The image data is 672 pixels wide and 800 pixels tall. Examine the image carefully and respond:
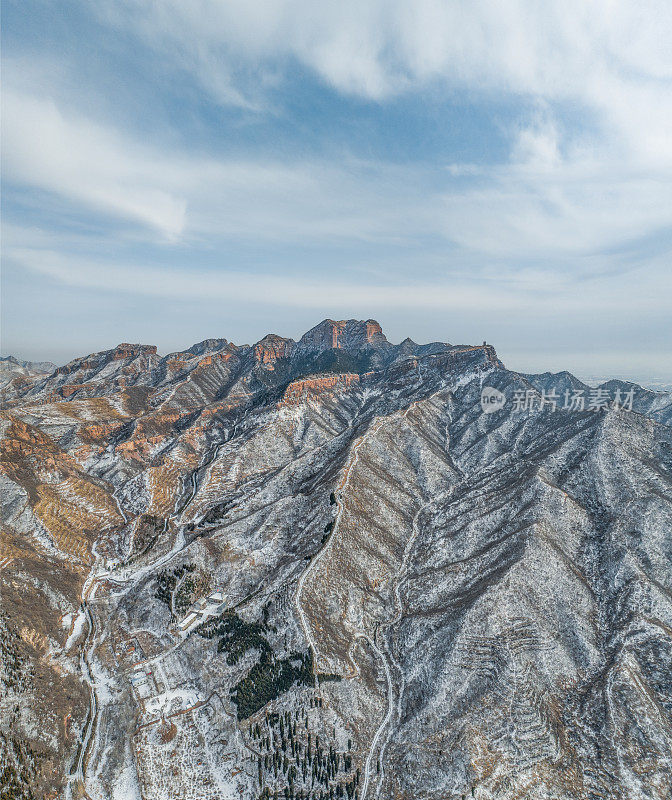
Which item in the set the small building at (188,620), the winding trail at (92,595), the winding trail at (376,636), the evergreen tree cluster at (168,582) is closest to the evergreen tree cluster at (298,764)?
the winding trail at (376,636)

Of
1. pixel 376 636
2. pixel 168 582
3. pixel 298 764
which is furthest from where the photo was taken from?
pixel 168 582

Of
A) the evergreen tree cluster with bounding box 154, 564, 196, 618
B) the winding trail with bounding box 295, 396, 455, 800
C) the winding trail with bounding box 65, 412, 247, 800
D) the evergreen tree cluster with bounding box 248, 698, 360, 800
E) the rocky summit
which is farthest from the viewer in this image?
the evergreen tree cluster with bounding box 154, 564, 196, 618

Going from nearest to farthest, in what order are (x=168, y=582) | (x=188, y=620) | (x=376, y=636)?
(x=376, y=636) → (x=188, y=620) → (x=168, y=582)

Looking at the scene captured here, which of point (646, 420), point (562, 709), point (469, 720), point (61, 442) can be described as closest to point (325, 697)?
point (469, 720)

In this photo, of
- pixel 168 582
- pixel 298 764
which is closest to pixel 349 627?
pixel 298 764

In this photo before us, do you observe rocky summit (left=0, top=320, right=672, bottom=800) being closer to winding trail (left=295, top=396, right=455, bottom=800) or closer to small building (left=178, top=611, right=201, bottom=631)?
small building (left=178, top=611, right=201, bottom=631)

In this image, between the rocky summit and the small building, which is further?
the small building

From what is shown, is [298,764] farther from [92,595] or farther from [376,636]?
[92,595]

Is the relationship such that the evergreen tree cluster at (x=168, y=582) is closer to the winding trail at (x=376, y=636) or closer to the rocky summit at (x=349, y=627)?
the rocky summit at (x=349, y=627)

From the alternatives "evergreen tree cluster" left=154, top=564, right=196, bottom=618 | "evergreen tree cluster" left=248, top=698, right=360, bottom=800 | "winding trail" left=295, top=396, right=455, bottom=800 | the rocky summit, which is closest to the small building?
the rocky summit
